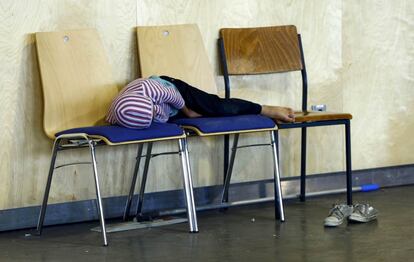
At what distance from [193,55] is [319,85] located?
92 centimetres

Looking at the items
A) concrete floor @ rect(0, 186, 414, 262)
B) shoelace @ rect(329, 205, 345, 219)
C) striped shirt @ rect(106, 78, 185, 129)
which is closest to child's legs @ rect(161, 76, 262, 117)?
striped shirt @ rect(106, 78, 185, 129)

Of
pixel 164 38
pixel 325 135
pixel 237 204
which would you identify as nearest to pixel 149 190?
pixel 237 204

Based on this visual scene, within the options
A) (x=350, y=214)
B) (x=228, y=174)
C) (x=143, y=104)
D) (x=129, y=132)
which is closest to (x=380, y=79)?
(x=228, y=174)

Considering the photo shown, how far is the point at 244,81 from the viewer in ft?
16.6

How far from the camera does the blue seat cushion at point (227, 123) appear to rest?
13.8 ft

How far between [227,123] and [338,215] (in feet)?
2.28

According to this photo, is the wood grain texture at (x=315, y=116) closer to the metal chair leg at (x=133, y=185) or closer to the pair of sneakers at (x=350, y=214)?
the pair of sneakers at (x=350, y=214)

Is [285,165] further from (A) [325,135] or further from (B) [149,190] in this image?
(B) [149,190]

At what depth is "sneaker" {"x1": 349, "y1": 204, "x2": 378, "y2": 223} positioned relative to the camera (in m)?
4.36

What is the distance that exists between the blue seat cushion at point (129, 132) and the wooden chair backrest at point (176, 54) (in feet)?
1.91

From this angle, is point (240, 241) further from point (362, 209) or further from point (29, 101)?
point (29, 101)

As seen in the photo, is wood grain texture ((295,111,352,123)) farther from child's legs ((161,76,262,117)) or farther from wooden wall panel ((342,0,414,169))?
wooden wall panel ((342,0,414,169))

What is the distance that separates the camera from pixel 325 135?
5.38 meters

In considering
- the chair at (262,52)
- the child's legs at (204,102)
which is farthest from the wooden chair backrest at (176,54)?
the child's legs at (204,102)
